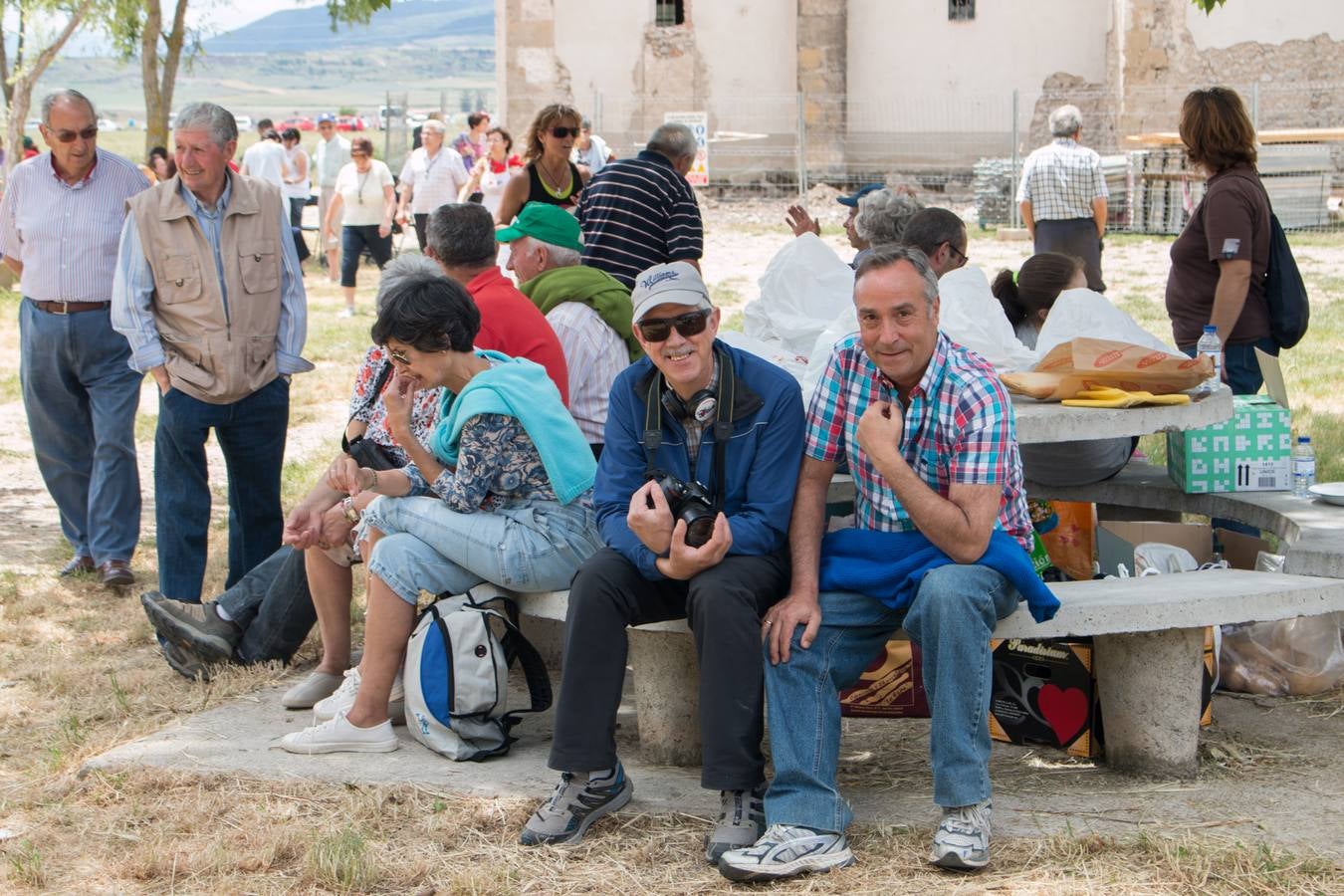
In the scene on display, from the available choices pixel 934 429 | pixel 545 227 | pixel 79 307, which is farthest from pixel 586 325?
pixel 79 307

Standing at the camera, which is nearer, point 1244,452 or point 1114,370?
point 1114,370

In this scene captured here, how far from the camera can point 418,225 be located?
14094mm

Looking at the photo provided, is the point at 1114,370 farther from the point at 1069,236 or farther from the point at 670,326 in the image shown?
the point at 1069,236

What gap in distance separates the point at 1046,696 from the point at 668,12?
2211 cm

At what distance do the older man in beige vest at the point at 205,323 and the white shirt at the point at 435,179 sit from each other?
897 cm

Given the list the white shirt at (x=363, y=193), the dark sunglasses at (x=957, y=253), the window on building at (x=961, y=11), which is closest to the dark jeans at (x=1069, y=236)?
the dark sunglasses at (x=957, y=253)

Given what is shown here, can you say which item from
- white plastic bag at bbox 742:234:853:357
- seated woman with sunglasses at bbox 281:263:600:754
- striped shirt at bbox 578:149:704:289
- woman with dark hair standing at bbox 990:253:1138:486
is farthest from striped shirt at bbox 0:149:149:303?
woman with dark hair standing at bbox 990:253:1138:486

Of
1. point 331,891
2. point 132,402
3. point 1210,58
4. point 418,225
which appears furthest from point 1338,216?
point 331,891

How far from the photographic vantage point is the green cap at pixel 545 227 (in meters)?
6.00

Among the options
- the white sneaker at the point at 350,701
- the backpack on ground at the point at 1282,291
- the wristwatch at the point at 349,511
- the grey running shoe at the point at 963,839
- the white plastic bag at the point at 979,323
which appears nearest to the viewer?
the grey running shoe at the point at 963,839

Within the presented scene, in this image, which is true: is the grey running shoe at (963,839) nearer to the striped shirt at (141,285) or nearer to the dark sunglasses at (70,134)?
the striped shirt at (141,285)

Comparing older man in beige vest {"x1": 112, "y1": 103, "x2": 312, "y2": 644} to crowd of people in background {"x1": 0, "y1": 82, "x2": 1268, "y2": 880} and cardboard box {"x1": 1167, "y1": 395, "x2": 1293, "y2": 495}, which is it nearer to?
crowd of people in background {"x1": 0, "y1": 82, "x2": 1268, "y2": 880}

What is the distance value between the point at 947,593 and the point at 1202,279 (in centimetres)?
294

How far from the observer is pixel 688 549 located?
3.89 metres
